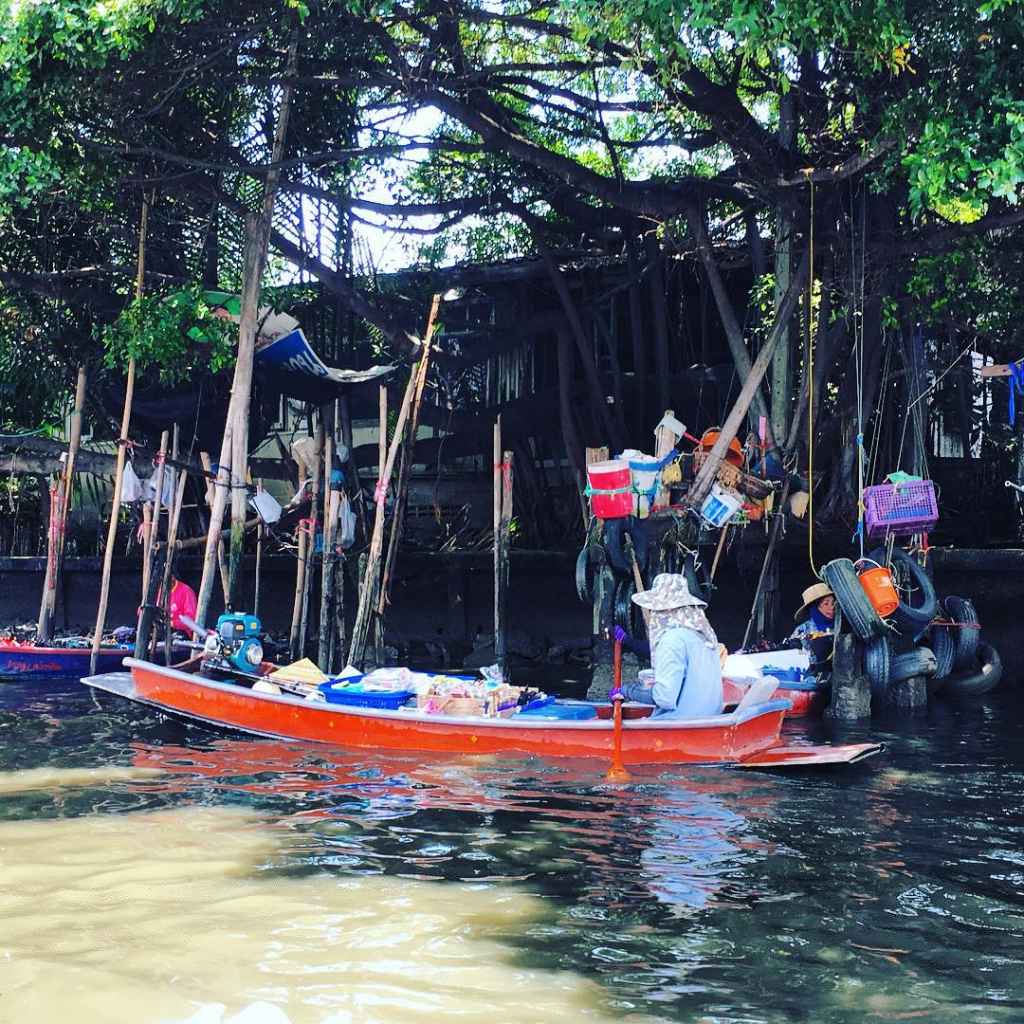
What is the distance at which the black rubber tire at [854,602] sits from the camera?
Answer: 1246 centimetres

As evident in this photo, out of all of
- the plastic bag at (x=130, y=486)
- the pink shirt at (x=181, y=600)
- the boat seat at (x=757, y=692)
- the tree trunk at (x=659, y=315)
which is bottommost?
the boat seat at (x=757, y=692)

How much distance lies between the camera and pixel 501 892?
248 inches

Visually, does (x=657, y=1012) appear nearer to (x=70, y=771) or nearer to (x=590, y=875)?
(x=590, y=875)

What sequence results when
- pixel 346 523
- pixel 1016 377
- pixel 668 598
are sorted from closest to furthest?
pixel 668 598 → pixel 1016 377 → pixel 346 523

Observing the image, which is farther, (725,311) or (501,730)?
(725,311)

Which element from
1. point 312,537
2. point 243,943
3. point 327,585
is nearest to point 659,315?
point 312,537

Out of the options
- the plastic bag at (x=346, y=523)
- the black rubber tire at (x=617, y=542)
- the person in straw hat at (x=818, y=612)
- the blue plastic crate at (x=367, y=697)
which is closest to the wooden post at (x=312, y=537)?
the plastic bag at (x=346, y=523)

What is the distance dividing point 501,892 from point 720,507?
7559 millimetres

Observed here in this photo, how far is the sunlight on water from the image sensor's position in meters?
4.80

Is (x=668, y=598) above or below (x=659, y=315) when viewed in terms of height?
below

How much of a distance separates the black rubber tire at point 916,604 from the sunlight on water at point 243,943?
7683 mm

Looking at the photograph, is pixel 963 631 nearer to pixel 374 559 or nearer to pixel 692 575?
pixel 692 575

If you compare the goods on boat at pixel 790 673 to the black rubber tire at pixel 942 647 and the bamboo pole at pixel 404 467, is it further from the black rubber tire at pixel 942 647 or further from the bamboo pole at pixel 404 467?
the bamboo pole at pixel 404 467

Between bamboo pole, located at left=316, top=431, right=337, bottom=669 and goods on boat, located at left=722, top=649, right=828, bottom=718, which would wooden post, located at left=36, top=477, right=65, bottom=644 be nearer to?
bamboo pole, located at left=316, top=431, right=337, bottom=669
